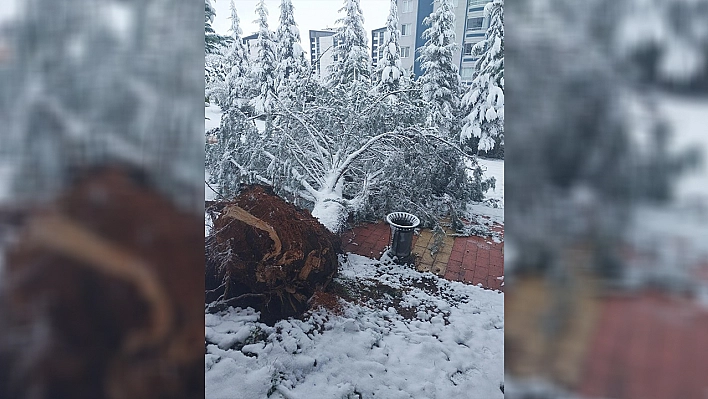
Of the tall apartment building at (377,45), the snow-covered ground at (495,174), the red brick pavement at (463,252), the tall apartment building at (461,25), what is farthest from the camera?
the tall apartment building at (461,25)

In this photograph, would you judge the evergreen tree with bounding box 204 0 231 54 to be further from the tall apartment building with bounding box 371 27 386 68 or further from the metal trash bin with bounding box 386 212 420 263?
the tall apartment building with bounding box 371 27 386 68

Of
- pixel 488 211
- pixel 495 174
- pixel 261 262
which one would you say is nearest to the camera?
pixel 261 262

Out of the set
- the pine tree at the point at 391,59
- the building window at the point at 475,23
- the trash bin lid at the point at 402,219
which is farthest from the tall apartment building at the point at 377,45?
the trash bin lid at the point at 402,219

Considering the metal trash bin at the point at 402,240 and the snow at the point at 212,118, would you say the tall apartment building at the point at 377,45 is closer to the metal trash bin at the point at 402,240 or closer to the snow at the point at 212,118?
the snow at the point at 212,118

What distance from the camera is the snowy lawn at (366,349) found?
2625 mm
